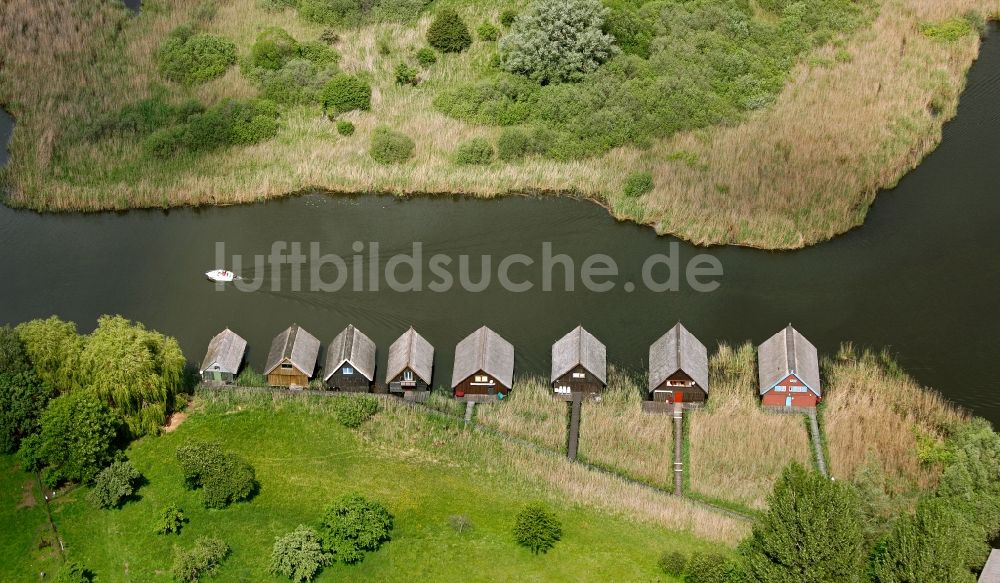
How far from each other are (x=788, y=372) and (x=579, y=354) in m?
14.4

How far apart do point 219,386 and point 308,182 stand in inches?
1078

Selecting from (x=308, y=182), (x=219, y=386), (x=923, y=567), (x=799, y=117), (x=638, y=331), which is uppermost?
(x=799, y=117)

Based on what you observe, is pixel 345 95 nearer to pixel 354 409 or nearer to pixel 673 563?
pixel 354 409

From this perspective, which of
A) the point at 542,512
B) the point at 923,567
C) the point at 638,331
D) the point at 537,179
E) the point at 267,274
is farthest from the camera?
the point at 537,179

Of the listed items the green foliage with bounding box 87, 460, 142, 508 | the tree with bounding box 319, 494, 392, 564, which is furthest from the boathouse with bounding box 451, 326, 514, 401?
the green foliage with bounding box 87, 460, 142, 508

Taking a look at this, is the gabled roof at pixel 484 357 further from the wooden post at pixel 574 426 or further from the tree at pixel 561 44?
the tree at pixel 561 44

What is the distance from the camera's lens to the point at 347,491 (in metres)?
71.6

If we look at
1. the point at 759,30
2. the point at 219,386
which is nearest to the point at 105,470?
the point at 219,386

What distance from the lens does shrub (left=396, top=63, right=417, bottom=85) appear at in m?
113

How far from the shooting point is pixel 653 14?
11806cm

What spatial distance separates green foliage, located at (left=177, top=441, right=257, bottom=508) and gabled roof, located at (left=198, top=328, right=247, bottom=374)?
358 inches

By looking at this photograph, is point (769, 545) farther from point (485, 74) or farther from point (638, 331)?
point (485, 74)

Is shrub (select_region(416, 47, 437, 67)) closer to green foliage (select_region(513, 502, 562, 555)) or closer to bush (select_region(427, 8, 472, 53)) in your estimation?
bush (select_region(427, 8, 472, 53))

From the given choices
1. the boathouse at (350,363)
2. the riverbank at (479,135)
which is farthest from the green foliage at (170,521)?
the riverbank at (479,135)
